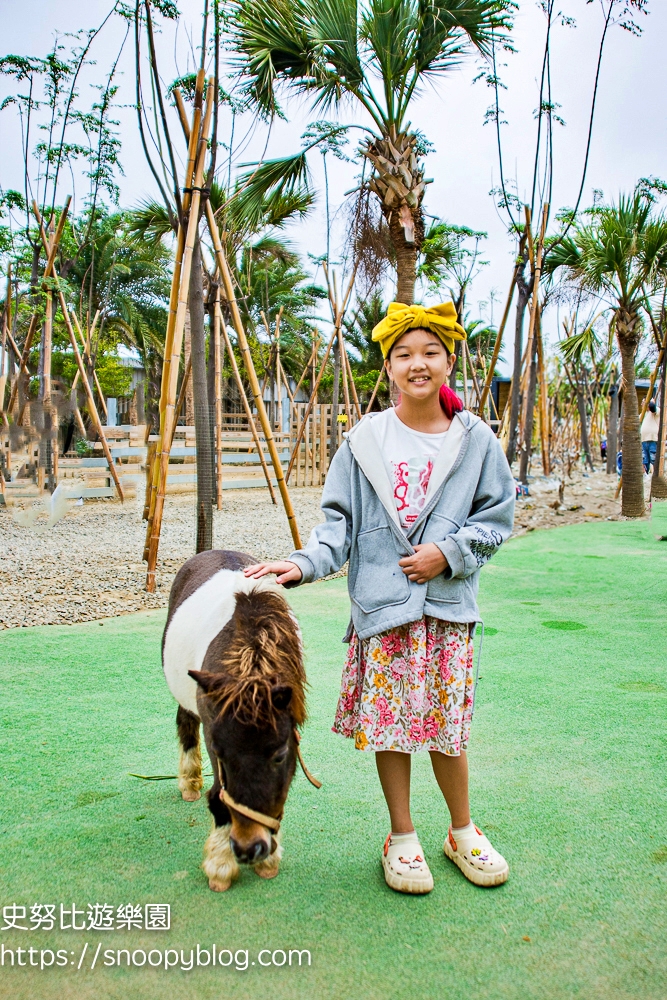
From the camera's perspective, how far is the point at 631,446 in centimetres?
984

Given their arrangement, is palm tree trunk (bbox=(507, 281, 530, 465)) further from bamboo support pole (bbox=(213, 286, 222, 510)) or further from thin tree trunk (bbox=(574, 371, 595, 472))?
thin tree trunk (bbox=(574, 371, 595, 472))

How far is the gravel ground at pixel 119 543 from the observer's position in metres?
5.05

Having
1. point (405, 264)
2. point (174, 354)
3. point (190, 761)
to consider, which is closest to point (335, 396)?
point (405, 264)

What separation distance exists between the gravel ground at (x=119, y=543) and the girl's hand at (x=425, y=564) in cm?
337

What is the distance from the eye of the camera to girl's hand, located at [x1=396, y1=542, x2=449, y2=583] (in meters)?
1.90

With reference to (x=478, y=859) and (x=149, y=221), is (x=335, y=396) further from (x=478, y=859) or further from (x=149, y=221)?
(x=478, y=859)

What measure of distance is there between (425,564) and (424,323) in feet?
2.25

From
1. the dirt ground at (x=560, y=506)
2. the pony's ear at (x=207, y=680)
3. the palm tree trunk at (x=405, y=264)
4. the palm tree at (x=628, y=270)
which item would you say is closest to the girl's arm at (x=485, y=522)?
the pony's ear at (x=207, y=680)

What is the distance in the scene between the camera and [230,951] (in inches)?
65.7

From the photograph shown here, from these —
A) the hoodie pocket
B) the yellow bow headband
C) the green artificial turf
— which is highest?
the yellow bow headband

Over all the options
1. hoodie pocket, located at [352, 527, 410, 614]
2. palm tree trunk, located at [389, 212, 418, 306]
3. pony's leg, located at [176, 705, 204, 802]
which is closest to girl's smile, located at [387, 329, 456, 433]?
hoodie pocket, located at [352, 527, 410, 614]

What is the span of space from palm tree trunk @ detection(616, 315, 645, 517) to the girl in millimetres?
A: 8584

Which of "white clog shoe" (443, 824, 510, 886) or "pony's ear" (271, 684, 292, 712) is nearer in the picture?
"pony's ear" (271, 684, 292, 712)

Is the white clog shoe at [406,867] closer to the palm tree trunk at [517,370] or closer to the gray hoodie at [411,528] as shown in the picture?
the gray hoodie at [411,528]
